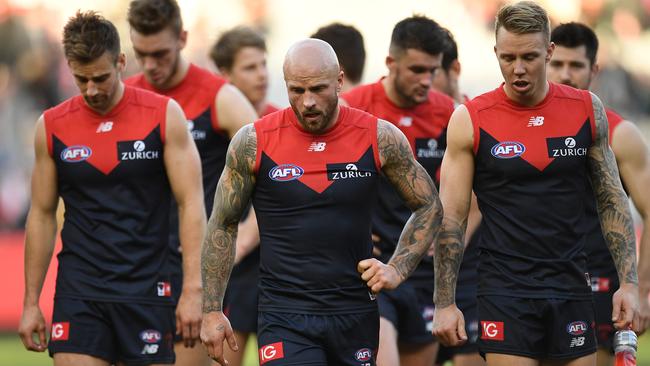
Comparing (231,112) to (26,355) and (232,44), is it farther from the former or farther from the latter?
(26,355)

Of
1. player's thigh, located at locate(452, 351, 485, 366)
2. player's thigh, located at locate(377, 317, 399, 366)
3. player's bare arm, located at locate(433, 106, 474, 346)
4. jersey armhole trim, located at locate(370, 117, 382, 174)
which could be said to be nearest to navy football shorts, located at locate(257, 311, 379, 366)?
player's bare arm, located at locate(433, 106, 474, 346)

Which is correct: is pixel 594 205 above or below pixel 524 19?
below

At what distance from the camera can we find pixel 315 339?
722 centimetres

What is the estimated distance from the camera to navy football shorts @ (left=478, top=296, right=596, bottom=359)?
301 inches

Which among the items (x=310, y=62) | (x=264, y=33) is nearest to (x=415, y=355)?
(x=310, y=62)

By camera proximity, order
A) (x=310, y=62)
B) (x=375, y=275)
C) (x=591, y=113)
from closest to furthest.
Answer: (x=375, y=275)
(x=310, y=62)
(x=591, y=113)

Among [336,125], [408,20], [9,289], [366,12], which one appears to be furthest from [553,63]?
[366,12]

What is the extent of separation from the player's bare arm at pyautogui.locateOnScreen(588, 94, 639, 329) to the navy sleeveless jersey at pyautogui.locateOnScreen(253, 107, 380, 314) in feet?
4.51

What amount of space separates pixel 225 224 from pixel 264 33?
1449 centimetres

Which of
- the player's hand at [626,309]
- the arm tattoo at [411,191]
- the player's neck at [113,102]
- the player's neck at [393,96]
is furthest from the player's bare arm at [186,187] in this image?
the player's hand at [626,309]

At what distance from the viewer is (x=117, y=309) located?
27.5 feet

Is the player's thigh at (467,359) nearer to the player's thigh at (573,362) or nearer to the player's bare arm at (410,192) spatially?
the player's thigh at (573,362)

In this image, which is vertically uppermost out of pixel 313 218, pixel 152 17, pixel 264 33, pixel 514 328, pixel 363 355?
pixel 264 33

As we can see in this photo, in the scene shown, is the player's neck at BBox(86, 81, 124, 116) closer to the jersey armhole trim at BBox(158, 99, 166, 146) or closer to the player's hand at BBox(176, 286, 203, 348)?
the jersey armhole trim at BBox(158, 99, 166, 146)
